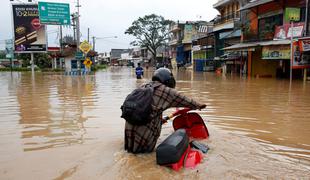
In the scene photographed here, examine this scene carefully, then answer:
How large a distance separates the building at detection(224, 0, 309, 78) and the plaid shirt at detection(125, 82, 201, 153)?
1443cm

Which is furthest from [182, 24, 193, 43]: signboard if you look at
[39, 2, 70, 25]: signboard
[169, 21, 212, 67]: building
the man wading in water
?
the man wading in water

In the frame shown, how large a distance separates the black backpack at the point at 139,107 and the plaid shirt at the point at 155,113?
0.11 m

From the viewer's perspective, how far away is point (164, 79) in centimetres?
396

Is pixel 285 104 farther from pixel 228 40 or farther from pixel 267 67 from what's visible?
pixel 228 40

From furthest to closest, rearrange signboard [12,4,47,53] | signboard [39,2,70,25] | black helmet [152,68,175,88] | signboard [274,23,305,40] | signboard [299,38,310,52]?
signboard [12,4,47,53]
signboard [39,2,70,25]
signboard [274,23,305,40]
signboard [299,38,310,52]
black helmet [152,68,175,88]

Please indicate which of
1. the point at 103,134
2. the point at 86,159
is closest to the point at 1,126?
the point at 103,134

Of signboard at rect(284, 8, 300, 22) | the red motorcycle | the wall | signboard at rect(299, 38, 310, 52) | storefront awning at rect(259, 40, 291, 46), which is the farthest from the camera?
the wall

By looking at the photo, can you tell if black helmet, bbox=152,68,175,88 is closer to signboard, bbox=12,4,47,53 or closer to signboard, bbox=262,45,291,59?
signboard, bbox=262,45,291,59

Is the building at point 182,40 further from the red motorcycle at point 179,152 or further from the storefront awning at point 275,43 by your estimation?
the red motorcycle at point 179,152

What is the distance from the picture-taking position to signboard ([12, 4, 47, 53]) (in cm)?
3202

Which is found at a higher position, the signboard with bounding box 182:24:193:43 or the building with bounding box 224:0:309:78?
the signboard with bounding box 182:24:193:43

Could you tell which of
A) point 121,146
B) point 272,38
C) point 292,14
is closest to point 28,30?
point 272,38

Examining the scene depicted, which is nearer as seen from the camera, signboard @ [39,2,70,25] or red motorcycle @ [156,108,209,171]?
red motorcycle @ [156,108,209,171]

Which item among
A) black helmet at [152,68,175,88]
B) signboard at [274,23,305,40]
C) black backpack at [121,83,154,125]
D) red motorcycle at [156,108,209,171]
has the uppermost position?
signboard at [274,23,305,40]
